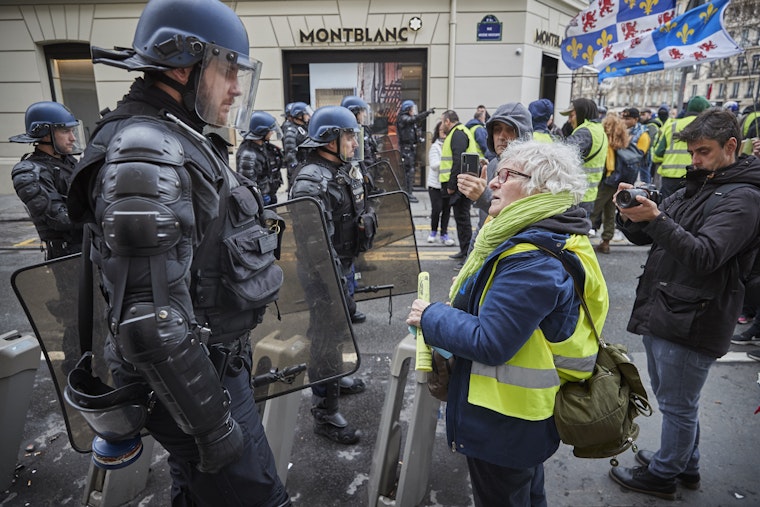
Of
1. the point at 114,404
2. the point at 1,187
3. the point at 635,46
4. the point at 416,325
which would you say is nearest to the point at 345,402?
the point at 416,325

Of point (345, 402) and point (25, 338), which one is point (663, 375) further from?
point (25, 338)

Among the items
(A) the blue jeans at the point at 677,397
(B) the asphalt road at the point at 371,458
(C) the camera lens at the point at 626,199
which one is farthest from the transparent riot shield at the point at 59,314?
(A) the blue jeans at the point at 677,397

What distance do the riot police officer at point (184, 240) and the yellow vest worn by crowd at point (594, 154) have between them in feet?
16.8

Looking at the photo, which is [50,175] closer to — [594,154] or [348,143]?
[348,143]

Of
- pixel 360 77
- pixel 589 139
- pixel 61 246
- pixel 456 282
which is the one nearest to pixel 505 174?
pixel 456 282

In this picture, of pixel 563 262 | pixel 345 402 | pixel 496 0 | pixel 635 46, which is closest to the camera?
pixel 563 262

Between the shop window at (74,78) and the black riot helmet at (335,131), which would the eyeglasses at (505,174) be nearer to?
the black riot helmet at (335,131)

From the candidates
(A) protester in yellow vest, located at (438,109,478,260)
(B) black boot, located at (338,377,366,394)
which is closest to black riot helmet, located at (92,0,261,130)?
(B) black boot, located at (338,377,366,394)

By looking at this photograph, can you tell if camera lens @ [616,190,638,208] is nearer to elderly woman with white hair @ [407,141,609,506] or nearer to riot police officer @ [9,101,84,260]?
elderly woman with white hair @ [407,141,609,506]

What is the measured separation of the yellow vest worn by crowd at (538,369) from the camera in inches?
65.0

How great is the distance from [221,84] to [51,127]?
3297 millimetres

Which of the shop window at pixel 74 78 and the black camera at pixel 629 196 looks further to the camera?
the shop window at pixel 74 78

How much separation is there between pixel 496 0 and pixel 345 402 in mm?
10294

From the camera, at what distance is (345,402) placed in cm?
352
